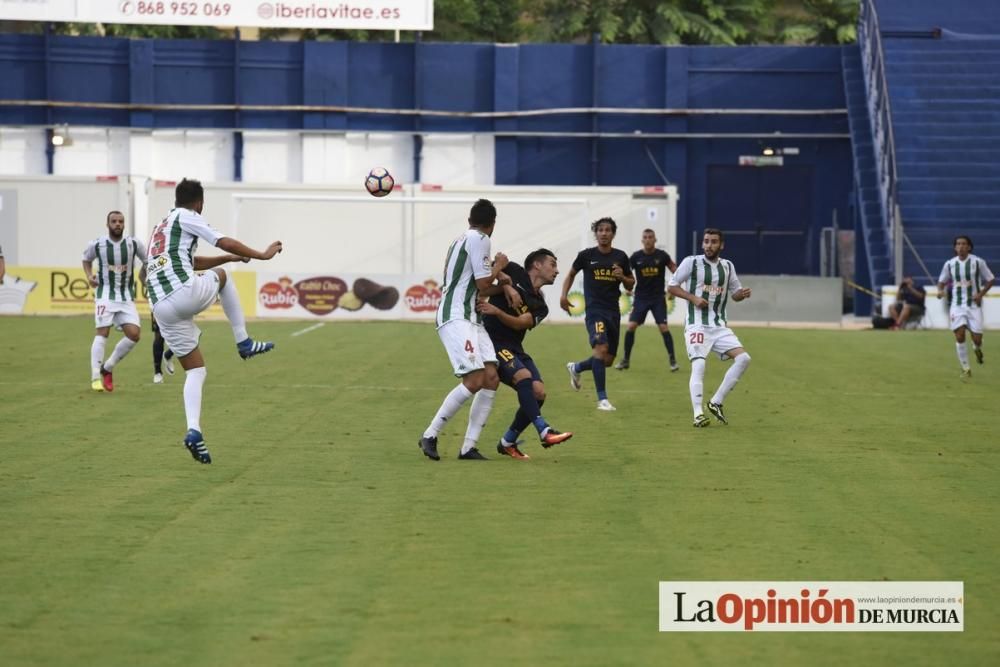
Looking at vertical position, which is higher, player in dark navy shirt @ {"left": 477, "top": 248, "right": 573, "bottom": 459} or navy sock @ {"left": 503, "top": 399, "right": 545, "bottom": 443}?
player in dark navy shirt @ {"left": 477, "top": 248, "right": 573, "bottom": 459}

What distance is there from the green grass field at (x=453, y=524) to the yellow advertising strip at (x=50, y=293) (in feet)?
59.3

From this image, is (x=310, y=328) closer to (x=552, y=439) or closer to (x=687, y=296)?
(x=687, y=296)

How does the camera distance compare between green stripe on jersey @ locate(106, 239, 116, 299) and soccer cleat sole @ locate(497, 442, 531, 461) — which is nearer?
soccer cleat sole @ locate(497, 442, 531, 461)

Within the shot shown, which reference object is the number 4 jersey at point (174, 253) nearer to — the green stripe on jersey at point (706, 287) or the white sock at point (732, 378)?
the green stripe on jersey at point (706, 287)

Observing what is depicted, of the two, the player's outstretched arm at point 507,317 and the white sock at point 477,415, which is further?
the white sock at point 477,415

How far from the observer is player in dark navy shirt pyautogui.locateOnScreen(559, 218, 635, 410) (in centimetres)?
1689

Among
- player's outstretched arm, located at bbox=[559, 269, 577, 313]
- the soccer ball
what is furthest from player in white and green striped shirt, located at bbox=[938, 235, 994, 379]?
the soccer ball

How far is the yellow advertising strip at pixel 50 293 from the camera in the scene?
36469mm

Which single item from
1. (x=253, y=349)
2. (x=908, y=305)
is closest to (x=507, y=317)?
(x=253, y=349)

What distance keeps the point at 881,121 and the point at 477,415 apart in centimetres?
3049

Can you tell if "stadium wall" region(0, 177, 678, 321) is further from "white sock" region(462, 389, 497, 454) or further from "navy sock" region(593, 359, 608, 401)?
"white sock" region(462, 389, 497, 454)

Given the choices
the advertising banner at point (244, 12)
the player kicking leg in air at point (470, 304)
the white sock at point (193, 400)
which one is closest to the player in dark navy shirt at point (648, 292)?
the player kicking leg in air at point (470, 304)

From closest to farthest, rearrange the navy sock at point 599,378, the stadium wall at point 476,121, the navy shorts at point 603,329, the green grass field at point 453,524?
the green grass field at point 453,524
the navy sock at point 599,378
the navy shorts at point 603,329
the stadium wall at point 476,121

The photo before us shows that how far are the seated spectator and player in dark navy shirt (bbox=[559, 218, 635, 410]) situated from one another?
19124 mm
